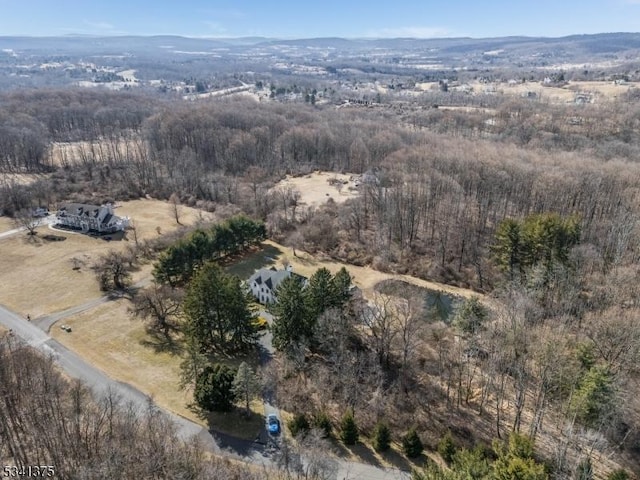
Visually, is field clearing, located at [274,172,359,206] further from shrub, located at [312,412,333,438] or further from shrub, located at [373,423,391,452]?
shrub, located at [373,423,391,452]

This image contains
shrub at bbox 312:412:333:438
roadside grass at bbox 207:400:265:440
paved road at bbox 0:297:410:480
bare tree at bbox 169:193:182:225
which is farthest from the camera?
bare tree at bbox 169:193:182:225

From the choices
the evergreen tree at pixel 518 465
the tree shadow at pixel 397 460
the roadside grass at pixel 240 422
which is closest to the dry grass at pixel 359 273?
the roadside grass at pixel 240 422

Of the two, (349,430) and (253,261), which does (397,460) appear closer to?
(349,430)

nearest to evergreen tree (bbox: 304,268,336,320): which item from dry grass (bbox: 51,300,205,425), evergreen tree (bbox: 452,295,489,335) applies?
evergreen tree (bbox: 452,295,489,335)

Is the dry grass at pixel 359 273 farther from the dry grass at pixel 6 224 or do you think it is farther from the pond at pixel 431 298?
the dry grass at pixel 6 224

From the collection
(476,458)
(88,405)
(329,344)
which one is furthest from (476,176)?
(88,405)

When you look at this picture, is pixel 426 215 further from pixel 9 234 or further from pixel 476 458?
pixel 9 234
